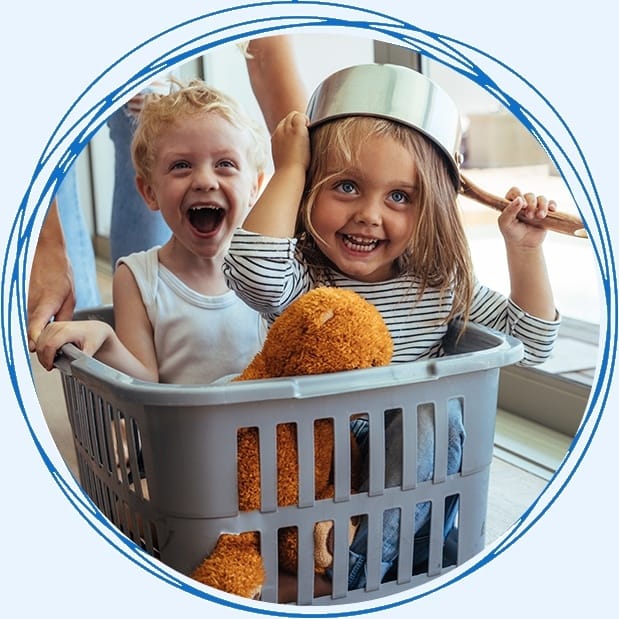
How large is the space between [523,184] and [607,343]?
250 millimetres

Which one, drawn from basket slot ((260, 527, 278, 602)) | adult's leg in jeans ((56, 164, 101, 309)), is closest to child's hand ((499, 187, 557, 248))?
basket slot ((260, 527, 278, 602))

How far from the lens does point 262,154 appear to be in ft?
2.94

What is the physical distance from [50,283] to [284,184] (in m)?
0.34

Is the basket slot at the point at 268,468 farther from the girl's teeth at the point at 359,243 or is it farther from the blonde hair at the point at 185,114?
the blonde hair at the point at 185,114

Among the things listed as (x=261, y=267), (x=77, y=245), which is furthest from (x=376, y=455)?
(x=77, y=245)

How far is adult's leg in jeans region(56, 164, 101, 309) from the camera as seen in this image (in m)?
1.23

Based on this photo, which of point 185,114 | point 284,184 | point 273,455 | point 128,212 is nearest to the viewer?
point 273,455

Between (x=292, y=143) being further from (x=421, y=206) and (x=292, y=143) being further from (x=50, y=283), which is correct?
(x=50, y=283)

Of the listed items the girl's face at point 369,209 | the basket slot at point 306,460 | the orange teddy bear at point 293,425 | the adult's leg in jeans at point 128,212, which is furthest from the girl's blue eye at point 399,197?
the adult's leg in jeans at point 128,212

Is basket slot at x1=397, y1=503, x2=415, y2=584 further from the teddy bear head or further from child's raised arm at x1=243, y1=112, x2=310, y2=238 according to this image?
child's raised arm at x1=243, y1=112, x2=310, y2=238

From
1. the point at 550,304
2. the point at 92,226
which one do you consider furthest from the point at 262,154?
the point at 92,226

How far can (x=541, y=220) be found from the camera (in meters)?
0.77

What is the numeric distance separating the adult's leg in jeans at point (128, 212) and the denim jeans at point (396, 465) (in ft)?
1.78

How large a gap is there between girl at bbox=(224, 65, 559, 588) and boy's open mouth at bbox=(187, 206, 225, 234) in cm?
A: 13
